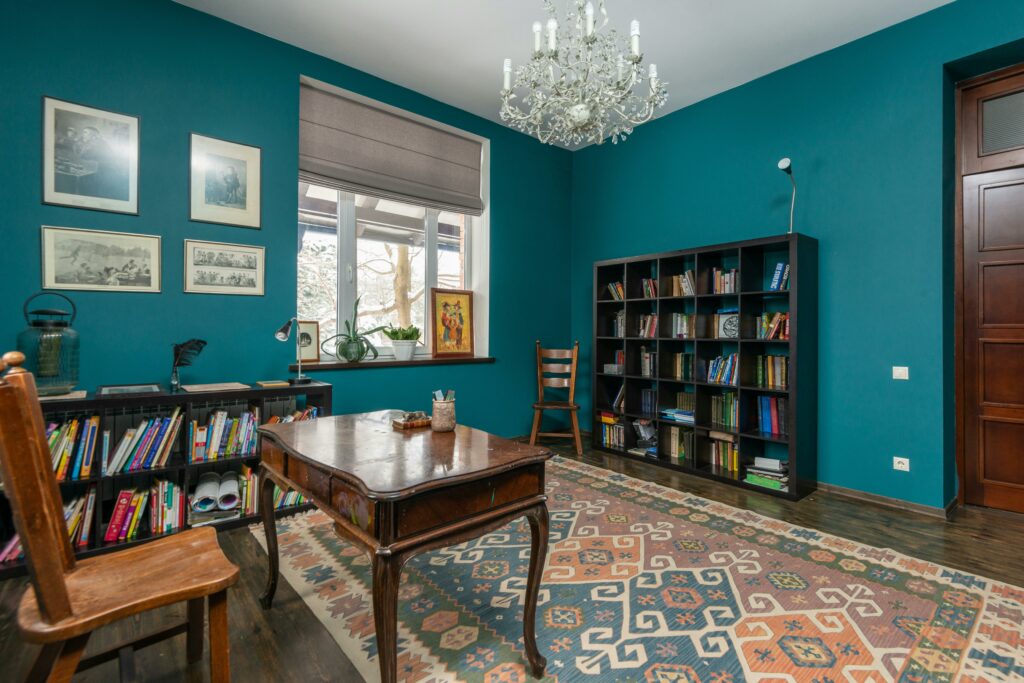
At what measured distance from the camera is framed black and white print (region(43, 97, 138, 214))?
263 cm

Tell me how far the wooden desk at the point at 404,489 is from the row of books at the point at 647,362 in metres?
2.78

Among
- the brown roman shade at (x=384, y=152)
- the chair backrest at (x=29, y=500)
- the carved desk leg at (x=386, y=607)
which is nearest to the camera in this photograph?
the chair backrest at (x=29, y=500)

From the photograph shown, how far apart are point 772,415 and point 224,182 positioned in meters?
4.21

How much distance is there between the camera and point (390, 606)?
1292mm

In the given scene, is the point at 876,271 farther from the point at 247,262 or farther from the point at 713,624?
the point at 247,262

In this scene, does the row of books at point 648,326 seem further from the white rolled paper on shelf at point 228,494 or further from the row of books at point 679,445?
the white rolled paper on shelf at point 228,494

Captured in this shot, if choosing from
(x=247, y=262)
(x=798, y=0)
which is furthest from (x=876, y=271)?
(x=247, y=262)

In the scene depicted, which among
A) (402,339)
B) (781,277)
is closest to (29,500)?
(402,339)

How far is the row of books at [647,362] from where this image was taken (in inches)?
171

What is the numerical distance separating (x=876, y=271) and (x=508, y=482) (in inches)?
128

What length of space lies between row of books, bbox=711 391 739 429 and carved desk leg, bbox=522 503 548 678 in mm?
2642

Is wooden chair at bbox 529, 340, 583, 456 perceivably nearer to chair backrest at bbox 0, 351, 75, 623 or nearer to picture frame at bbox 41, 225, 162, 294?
picture frame at bbox 41, 225, 162, 294

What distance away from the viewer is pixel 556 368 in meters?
4.72

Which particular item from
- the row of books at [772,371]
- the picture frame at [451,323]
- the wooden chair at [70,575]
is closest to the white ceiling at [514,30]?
the picture frame at [451,323]
